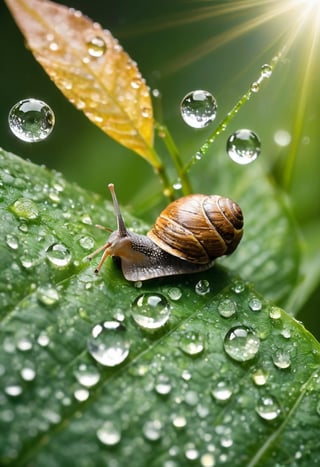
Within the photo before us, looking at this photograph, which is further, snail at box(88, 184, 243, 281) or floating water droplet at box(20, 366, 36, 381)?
snail at box(88, 184, 243, 281)

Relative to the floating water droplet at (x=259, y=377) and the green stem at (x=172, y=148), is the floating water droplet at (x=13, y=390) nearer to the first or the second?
the floating water droplet at (x=259, y=377)

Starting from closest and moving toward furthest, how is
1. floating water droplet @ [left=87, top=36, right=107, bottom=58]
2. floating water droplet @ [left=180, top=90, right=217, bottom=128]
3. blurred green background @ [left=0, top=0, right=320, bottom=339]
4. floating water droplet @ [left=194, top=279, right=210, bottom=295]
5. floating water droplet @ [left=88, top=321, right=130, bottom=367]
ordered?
floating water droplet @ [left=88, top=321, right=130, bottom=367] → floating water droplet @ [left=194, top=279, right=210, bottom=295] → floating water droplet @ [left=87, top=36, right=107, bottom=58] → floating water droplet @ [left=180, top=90, right=217, bottom=128] → blurred green background @ [left=0, top=0, right=320, bottom=339]

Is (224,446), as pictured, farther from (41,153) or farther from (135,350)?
(41,153)

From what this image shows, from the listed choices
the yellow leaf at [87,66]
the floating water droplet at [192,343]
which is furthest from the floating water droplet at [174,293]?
the yellow leaf at [87,66]

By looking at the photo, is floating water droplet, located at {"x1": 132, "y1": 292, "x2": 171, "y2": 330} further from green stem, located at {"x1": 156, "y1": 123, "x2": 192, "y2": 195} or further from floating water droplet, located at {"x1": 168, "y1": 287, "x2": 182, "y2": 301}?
green stem, located at {"x1": 156, "y1": 123, "x2": 192, "y2": 195}

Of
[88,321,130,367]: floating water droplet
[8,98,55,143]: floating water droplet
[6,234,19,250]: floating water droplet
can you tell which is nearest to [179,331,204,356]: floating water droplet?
[88,321,130,367]: floating water droplet

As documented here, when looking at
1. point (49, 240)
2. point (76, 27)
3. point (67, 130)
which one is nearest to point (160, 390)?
point (49, 240)

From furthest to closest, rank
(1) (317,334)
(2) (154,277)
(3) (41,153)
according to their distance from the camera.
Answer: (3) (41,153) → (1) (317,334) → (2) (154,277)
